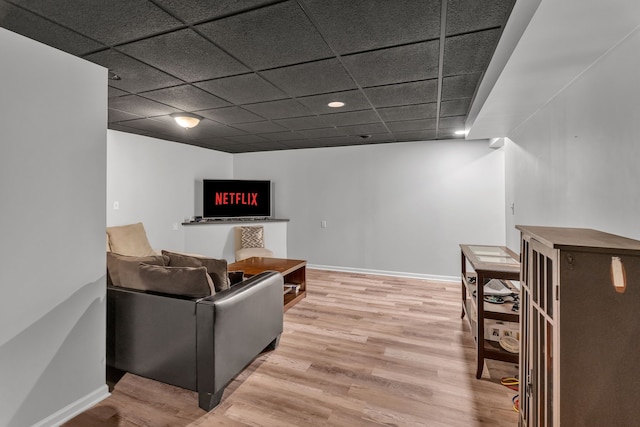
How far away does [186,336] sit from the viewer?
6.61 ft

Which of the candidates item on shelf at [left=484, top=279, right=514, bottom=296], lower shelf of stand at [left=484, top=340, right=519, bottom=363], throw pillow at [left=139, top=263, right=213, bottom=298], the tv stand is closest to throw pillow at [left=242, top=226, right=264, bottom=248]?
the tv stand

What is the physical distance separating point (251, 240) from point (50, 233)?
145 inches

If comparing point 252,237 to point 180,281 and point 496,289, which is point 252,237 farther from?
point 496,289

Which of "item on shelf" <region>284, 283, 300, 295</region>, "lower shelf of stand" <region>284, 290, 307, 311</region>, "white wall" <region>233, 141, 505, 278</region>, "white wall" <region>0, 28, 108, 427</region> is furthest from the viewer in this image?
"white wall" <region>233, 141, 505, 278</region>

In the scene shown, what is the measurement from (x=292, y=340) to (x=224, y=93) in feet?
7.88

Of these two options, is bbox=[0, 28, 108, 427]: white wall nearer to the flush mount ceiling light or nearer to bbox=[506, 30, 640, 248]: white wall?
the flush mount ceiling light

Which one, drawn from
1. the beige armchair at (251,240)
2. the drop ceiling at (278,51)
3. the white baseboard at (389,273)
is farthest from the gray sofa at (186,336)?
the white baseboard at (389,273)

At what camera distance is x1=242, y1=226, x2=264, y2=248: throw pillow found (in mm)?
5461

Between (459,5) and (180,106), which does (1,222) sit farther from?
(459,5)

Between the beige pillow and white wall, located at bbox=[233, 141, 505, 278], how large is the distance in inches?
98.8

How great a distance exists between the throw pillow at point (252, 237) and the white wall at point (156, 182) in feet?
3.29

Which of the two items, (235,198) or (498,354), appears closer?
(498,354)

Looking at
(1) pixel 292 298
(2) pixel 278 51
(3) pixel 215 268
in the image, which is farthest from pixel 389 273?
(2) pixel 278 51

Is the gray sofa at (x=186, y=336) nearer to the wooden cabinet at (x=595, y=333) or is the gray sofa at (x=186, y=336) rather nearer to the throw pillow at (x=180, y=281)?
the throw pillow at (x=180, y=281)
